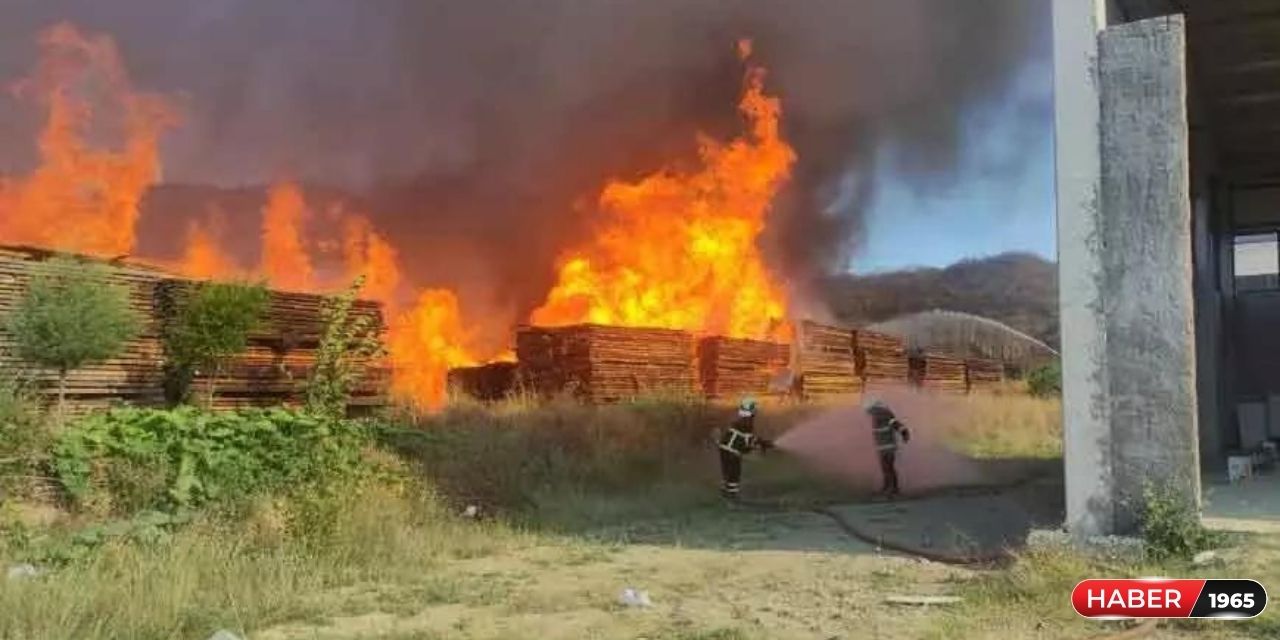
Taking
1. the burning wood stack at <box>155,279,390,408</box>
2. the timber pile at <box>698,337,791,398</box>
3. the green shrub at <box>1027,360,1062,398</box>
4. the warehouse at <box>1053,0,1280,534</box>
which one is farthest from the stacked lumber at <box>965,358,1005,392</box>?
the warehouse at <box>1053,0,1280,534</box>

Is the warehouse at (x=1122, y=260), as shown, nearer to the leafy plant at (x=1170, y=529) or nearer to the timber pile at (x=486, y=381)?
the leafy plant at (x=1170, y=529)

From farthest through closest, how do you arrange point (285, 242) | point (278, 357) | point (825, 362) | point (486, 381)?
point (285, 242) → point (825, 362) → point (486, 381) → point (278, 357)

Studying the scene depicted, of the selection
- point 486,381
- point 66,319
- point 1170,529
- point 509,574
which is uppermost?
point 66,319

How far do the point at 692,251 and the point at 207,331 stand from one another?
11.9m

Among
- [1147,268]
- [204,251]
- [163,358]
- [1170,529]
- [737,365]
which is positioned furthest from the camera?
[204,251]

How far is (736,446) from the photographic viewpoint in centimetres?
1293

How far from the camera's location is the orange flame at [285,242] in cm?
2264

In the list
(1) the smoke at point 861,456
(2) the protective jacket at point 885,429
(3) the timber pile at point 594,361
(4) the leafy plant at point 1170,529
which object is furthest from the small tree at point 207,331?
(4) the leafy plant at point 1170,529

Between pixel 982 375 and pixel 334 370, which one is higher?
pixel 334 370

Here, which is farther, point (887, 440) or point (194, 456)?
point (887, 440)

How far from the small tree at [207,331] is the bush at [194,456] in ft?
6.67

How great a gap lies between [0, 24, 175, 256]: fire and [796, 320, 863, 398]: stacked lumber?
546 inches

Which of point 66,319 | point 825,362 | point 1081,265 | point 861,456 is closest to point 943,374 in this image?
point 825,362

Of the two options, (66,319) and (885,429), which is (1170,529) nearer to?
(885,429)
